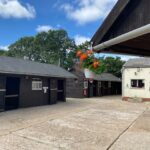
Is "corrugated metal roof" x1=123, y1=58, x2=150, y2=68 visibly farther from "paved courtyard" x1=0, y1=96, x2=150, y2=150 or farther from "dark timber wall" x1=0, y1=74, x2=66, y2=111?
"paved courtyard" x1=0, y1=96, x2=150, y2=150

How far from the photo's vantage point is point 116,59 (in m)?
35.4

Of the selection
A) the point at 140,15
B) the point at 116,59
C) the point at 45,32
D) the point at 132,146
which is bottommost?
the point at 132,146

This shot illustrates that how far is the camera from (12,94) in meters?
14.1

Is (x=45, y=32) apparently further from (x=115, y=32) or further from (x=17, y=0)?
(x=115, y=32)

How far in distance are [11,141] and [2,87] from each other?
651cm

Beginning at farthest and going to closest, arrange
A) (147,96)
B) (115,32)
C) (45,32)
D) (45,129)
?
(45,32), (147,96), (45,129), (115,32)

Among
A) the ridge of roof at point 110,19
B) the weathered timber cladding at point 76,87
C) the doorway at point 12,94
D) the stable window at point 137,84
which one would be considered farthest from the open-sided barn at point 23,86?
the ridge of roof at point 110,19

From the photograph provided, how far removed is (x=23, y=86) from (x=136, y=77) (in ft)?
36.9

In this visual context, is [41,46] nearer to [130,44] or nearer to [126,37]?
[130,44]

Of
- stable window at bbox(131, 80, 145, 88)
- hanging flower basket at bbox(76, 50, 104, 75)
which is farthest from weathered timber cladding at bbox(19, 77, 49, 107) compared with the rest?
hanging flower basket at bbox(76, 50, 104, 75)

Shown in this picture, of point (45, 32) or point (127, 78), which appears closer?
point (127, 78)

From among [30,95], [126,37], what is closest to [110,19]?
[126,37]

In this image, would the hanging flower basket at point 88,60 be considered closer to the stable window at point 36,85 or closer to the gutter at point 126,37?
the gutter at point 126,37

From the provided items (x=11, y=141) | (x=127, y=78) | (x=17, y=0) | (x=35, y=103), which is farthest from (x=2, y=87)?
(x=127, y=78)
